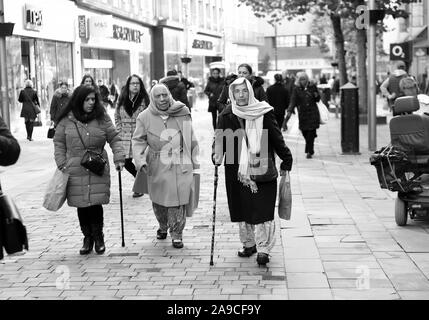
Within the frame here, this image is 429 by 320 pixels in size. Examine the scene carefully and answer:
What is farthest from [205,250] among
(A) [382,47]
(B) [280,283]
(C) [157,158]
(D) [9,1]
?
(A) [382,47]

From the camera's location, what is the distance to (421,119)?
311 inches

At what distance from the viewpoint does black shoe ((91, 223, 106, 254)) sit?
7164 millimetres

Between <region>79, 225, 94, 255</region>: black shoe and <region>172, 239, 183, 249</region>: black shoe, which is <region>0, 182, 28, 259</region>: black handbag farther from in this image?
<region>172, 239, 183, 249</region>: black shoe

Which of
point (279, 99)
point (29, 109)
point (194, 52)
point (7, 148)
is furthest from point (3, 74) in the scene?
point (194, 52)

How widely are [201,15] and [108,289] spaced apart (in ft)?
159

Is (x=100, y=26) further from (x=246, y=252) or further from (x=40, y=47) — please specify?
(x=246, y=252)

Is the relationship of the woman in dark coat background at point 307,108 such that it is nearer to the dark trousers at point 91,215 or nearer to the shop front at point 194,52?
the dark trousers at point 91,215

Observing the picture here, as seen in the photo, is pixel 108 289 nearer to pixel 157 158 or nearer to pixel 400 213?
pixel 157 158

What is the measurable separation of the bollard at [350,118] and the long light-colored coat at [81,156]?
853 centimetres

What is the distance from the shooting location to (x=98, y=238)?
7191mm

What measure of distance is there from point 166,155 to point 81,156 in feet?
2.61

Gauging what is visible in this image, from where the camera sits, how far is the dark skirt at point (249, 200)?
6473 mm

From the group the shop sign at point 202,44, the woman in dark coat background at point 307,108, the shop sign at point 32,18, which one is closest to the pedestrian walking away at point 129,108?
the woman in dark coat background at point 307,108
